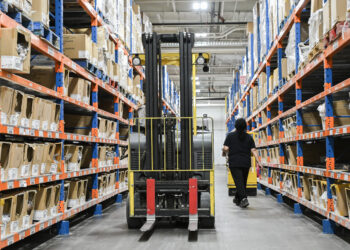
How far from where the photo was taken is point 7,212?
427 centimetres

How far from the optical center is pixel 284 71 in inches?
324

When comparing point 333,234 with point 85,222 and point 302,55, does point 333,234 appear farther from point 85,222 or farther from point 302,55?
point 85,222

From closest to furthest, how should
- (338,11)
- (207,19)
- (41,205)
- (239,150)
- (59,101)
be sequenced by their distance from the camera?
(338,11) < (41,205) < (59,101) < (239,150) < (207,19)

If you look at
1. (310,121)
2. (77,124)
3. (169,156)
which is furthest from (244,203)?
(77,124)

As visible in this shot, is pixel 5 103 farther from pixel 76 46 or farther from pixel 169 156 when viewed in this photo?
pixel 76 46

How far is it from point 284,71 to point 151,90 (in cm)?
355

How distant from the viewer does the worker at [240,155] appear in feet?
25.2

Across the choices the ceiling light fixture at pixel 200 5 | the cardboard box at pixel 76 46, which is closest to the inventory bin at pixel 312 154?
the cardboard box at pixel 76 46

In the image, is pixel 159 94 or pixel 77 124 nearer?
pixel 159 94

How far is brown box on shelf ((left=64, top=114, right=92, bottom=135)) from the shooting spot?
7566 millimetres

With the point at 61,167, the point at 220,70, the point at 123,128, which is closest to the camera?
the point at 61,167

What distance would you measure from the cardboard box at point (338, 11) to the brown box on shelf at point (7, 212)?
4184mm

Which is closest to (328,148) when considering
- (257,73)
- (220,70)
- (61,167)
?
(61,167)

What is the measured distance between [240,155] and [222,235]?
2.54 meters
